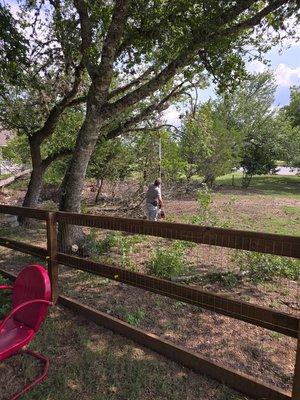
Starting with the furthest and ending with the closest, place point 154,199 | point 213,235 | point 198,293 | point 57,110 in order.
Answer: point 154,199, point 57,110, point 198,293, point 213,235

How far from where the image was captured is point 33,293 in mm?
3152

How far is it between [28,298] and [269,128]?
98.2 ft

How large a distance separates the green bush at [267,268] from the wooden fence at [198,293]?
9.62 feet

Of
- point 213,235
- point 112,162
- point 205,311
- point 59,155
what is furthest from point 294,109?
point 213,235

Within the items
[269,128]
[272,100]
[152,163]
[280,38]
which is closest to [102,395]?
[280,38]

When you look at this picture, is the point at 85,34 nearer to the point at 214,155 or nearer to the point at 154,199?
the point at 154,199

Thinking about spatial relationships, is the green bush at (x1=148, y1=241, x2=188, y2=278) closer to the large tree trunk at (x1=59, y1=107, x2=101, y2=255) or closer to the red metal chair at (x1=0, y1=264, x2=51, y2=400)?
the large tree trunk at (x1=59, y1=107, x2=101, y2=255)

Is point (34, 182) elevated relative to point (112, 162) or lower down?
lower down

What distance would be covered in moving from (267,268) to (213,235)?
11.7ft

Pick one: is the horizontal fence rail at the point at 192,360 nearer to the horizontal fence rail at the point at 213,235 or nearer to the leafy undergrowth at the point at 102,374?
the leafy undergrowth at the point at 102,374

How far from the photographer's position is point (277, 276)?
6.21 m

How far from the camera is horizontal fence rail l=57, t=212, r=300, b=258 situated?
2.71 m

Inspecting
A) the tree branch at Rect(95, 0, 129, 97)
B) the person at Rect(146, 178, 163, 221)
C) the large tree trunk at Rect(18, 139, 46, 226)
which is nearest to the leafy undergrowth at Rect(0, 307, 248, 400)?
the tree branch at Rect(95, 0, 129, 97)

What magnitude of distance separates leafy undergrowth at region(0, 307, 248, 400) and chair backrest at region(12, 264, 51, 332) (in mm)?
551
